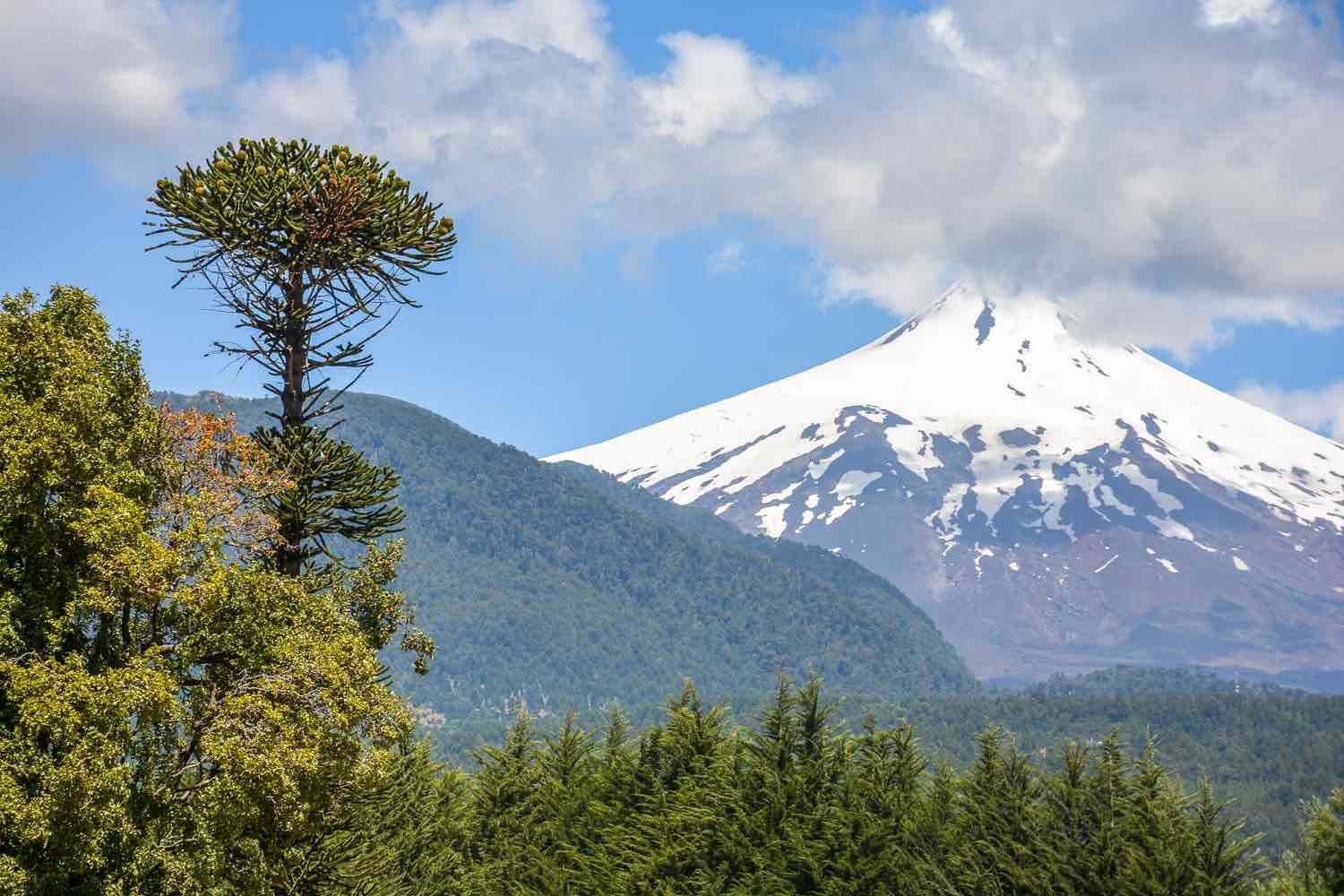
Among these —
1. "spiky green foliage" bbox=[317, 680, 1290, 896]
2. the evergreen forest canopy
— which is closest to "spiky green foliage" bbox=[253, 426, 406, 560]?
the evergreen forest canopy

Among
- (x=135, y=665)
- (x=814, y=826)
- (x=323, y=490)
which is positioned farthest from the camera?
(x=814, y=826)

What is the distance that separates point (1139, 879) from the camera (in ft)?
133

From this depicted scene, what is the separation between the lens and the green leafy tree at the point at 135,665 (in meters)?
24.2

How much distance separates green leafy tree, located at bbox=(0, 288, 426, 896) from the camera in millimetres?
24172

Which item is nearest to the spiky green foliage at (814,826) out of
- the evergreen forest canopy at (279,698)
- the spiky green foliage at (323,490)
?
the evergreen forest canopy at (279,698)

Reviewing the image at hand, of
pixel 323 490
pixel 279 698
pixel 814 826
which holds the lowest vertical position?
pixel 814 826

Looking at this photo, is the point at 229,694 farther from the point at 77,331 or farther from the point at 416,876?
the point at 416,876

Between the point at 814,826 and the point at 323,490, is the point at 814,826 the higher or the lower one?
the lower one

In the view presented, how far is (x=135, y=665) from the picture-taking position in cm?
2516

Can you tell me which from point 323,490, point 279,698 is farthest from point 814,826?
point 279,698

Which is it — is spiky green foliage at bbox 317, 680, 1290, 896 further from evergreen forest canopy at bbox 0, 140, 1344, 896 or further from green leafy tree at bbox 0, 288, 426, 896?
green leafy tree at bbox 0, 288, 426, 896

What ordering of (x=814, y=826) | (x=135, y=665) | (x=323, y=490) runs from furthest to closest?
(x=814, y=826) < (x=323, y=490) < (x=135, y=665)

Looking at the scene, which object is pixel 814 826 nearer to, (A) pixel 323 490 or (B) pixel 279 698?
(A) pixel 323 490

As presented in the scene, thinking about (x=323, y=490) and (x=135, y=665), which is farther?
(x=323, y=490)
